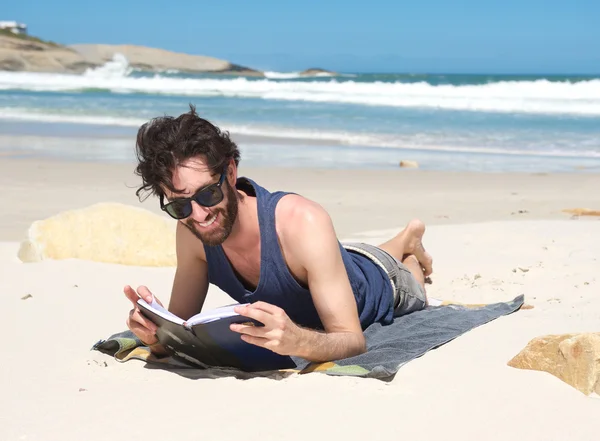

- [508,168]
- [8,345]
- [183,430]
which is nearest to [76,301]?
[8,345]

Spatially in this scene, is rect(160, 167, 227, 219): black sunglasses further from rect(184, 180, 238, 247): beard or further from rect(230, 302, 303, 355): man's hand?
rect(230, 302, 303, 355): man's hand

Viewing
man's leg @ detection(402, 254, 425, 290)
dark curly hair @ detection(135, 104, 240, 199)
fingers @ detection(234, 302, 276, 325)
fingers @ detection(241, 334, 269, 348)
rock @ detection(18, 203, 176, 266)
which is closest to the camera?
fingers @ detection(234, 302, 276, 325)

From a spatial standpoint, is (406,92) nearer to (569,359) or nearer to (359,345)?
(359,345)

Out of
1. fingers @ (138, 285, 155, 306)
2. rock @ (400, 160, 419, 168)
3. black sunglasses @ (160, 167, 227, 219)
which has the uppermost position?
black sunglasses @ (160, 167, 227, 219)

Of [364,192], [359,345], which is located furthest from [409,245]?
[364,192]

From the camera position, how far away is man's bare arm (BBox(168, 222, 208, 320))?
396 cm

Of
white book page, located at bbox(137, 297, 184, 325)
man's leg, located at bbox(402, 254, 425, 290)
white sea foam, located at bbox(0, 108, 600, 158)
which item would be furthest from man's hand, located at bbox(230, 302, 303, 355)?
white sea foam, located at bbox(0, 108, 600, 158)

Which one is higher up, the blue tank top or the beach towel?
the blue tank top

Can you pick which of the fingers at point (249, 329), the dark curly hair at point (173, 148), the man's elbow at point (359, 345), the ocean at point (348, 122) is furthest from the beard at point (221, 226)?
the ocean at point (348, 122)

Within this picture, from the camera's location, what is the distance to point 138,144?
139 inches

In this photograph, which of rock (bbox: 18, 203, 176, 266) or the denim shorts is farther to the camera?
rock (bbox: 18, 203, 176, 266)

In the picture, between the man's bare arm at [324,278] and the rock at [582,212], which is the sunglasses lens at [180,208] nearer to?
the man's bare arm at [324,278]

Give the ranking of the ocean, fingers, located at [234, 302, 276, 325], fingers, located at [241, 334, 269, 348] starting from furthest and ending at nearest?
the ocean, fingers, located at [241, 334, 269, 348], fingers, located at [234, 302, 276, 325]

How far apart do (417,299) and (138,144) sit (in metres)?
2.03
